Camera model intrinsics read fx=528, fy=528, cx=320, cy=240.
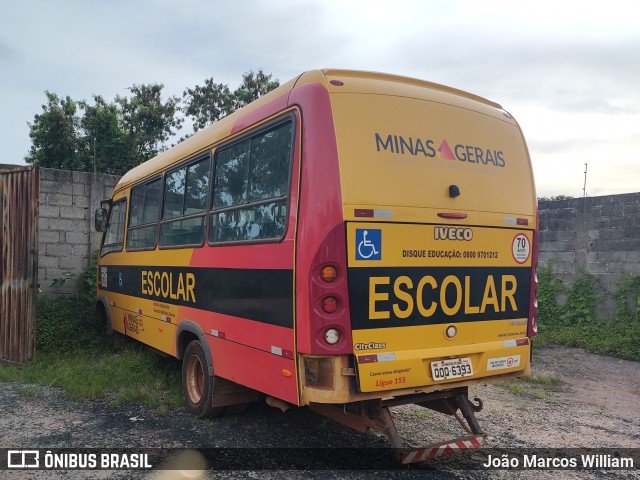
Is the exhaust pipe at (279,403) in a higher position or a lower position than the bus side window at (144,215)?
lower

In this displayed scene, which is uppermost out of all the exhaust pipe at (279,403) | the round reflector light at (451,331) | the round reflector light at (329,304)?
the round reflector light at (329,304)

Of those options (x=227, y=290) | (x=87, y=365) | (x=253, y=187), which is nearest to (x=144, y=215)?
(x=87, y=365)

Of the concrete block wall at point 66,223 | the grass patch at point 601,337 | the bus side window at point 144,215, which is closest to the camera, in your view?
the bus side window at point 144,215

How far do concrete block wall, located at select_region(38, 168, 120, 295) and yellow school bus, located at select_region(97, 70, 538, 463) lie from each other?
16.2ft

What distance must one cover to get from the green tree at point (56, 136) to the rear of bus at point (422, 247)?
2227 cm

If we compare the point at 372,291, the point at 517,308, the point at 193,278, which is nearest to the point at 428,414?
the point at 517,308

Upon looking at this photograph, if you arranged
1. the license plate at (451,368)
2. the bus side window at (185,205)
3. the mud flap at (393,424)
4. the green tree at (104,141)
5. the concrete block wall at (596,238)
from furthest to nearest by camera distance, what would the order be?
the green tree at (104,141), the concrete block wall at (596,238), the bus side window at (185,205), the license plate at (451,368), the mud flap at (393,424)

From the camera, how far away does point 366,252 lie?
3568 millimetres

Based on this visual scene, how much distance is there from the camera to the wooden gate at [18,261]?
23.5 feet

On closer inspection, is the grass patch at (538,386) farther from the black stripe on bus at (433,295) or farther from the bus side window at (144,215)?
the bus side window at (144,215)

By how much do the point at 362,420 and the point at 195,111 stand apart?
89.4 feet

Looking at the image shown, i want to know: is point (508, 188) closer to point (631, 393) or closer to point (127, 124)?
point (631, 393)

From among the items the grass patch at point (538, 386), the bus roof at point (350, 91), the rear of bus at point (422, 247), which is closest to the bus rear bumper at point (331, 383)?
the rear of bus at point (422, 247)

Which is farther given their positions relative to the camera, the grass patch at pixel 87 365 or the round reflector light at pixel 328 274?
the grass patch at pixel 87 365
